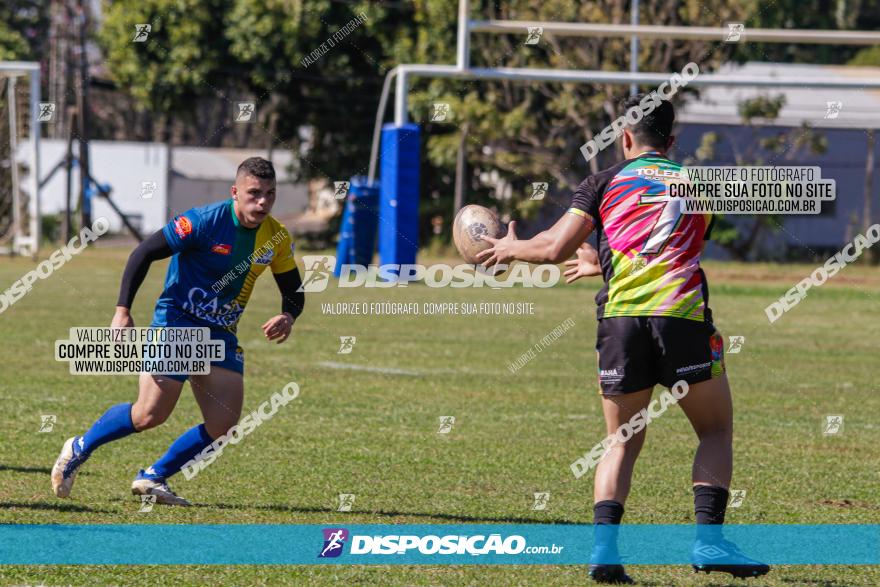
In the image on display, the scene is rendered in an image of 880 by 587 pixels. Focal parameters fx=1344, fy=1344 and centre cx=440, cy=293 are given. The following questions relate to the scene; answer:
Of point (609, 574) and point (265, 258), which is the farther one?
point (265, 258)

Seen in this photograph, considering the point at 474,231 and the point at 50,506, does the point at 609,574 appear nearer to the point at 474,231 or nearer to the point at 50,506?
the point at 474,231

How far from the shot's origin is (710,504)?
5.87 m

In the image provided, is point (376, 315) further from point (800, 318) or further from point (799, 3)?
point (799, 3)

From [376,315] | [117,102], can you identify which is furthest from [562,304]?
[117,102]

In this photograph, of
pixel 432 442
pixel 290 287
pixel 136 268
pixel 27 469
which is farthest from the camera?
pixel 432 442

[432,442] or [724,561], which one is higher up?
[724,561]

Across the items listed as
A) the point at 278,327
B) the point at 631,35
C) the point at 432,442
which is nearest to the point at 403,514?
the point at 278,327

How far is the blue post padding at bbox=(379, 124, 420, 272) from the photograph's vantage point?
879 inches

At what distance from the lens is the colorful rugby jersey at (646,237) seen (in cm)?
575

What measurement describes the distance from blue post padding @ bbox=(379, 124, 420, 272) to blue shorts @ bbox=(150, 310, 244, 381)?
14913 millimetres

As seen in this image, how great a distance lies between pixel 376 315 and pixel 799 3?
95.8 ft

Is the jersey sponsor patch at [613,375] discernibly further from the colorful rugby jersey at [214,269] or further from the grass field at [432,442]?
the colorful rugby jersey at [214,269]

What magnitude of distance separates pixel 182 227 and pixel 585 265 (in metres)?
2.19

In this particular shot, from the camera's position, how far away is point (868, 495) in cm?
809
